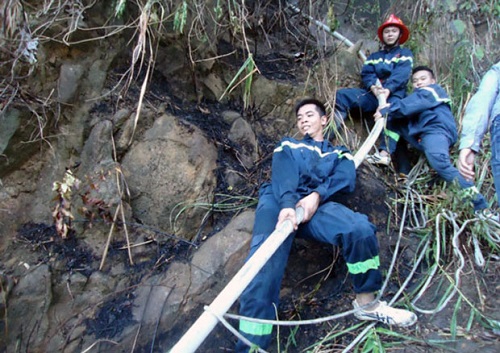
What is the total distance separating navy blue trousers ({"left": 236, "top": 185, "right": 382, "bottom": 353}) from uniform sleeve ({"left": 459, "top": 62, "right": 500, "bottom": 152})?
0.72m

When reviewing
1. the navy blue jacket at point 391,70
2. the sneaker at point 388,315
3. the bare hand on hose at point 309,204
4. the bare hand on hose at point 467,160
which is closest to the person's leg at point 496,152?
the bare hand on hose at point 467,160

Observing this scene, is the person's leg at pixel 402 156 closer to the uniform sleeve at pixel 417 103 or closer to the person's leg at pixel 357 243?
the uniform sleeve at pixel 417 103

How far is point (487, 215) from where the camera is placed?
2.88 metres

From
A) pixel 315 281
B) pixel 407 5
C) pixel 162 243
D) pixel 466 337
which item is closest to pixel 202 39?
pixel 162 243

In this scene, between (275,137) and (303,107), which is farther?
(275,137)

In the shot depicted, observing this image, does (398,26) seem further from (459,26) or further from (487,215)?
(487,215)

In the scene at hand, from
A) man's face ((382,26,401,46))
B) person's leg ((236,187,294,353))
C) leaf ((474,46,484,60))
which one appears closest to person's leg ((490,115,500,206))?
person's leg ((236,187,294,353))

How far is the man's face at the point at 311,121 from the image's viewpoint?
2865 mm

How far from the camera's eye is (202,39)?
3.28 m

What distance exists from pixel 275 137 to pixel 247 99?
0.44 meters

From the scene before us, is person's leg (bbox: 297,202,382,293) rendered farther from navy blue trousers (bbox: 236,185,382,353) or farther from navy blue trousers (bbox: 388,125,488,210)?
navy blue trousers (bbox: 388,125,488,210)

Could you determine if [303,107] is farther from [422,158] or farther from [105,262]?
[105,262]

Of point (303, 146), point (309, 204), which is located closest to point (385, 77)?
point (303, 146)

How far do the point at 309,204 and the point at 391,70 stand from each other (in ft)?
7.63
